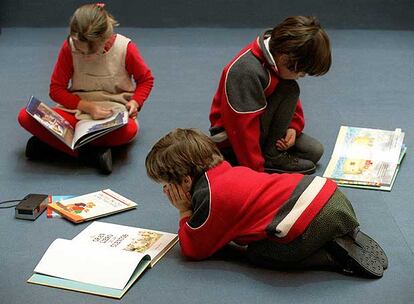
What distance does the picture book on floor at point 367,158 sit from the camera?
8.96 feet

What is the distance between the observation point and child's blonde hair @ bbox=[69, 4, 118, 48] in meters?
2.78

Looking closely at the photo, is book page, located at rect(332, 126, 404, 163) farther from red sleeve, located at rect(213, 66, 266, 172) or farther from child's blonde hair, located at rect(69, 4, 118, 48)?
child's blonde hair, located at rect(69, 4, 118, 48)

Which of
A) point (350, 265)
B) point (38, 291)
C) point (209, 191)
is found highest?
point (209, 191)

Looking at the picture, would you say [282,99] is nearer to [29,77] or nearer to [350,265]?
[350,265]

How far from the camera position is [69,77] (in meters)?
3.09

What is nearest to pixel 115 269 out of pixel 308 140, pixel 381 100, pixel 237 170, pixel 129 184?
pixel 237 170

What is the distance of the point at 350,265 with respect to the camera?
218cm

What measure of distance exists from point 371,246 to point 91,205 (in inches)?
37.2

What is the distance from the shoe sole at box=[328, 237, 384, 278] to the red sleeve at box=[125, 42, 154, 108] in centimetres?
120

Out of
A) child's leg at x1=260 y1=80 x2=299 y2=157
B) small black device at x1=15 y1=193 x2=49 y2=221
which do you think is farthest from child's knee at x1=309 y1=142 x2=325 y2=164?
small black device at x1=15 y1=193 x2=49 y2=221

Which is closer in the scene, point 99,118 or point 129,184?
point 129,184

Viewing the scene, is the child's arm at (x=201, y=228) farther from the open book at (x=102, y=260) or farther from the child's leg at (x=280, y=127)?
the child's leg at (x=280, y=127)

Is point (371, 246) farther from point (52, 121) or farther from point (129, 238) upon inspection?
point (52, 121)

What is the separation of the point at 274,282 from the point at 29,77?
2129 mm
